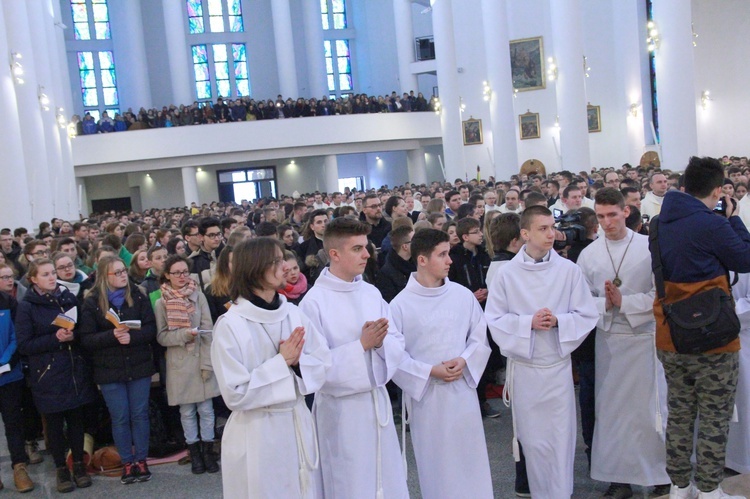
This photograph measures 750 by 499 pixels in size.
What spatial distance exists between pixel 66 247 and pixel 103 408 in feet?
8.62

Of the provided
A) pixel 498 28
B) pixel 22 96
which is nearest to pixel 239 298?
pixel 22 96

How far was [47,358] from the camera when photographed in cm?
601

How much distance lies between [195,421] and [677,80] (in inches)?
572

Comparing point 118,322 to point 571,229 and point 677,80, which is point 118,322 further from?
point 677,80

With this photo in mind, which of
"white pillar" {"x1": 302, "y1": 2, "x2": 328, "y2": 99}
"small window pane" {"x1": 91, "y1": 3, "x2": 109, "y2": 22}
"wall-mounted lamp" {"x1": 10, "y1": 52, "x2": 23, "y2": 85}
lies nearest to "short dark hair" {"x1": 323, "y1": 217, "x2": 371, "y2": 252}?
"wall-mounted lamp" {"x1": 10, "y1": 52, "x2": 23, "y2": 85}

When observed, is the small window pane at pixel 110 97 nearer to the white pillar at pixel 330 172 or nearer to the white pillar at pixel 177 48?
the white pillar at pixel 177 48

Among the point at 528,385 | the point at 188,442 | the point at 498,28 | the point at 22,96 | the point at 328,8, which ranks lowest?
the point at 188,442

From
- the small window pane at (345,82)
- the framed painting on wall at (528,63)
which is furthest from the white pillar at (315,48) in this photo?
the framed painting on wall at (528,63)

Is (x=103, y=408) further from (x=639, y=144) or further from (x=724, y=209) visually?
(x=639, y=144)

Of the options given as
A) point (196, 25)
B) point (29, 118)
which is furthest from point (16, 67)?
point (196, 25)

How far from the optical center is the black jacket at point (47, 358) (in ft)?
19.5

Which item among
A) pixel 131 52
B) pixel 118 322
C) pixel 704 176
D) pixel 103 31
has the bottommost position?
pixel 118 322

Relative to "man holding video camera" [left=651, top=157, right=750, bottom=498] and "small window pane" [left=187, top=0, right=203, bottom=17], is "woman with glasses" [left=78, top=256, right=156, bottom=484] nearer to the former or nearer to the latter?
"man holding video camera" [left=651, top=157, right=750, bottom=498]

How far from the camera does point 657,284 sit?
4.39m
